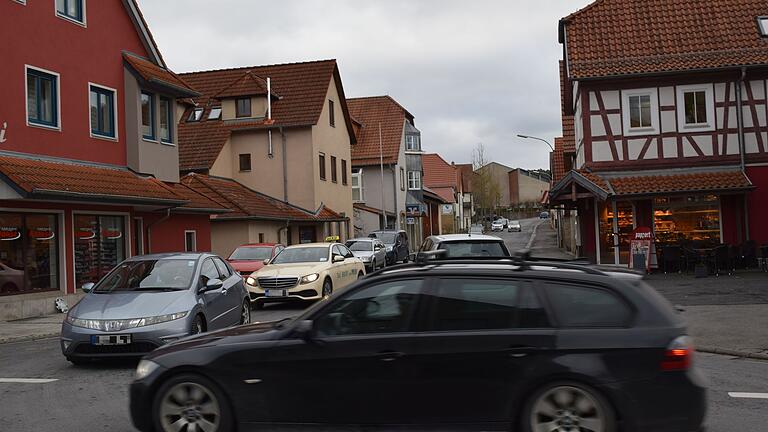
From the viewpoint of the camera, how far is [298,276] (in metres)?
17.8

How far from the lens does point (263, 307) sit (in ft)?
61.8

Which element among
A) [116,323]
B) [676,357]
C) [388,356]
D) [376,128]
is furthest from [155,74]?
[376,128]

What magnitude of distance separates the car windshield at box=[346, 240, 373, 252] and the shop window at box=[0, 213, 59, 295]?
43.4 feet

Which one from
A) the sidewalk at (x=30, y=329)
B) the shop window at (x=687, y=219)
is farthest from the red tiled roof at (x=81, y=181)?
the shop window at (x=687, y=219)

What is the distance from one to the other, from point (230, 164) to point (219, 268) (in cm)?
2622

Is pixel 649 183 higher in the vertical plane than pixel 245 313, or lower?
higher

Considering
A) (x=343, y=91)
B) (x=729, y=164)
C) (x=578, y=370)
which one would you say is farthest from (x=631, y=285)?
(x=343, y=91)

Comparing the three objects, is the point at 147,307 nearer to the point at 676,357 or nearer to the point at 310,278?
the point at 676,357

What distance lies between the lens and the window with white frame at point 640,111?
25.8 m

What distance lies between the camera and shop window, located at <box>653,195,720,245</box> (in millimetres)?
25781

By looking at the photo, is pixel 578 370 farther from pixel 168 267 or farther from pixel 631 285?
pixel 168 267

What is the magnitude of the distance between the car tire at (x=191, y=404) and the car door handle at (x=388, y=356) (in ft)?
4.12

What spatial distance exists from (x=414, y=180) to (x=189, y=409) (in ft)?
179

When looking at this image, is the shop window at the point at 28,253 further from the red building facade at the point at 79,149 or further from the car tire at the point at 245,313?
the car tire at the point at 245,313
